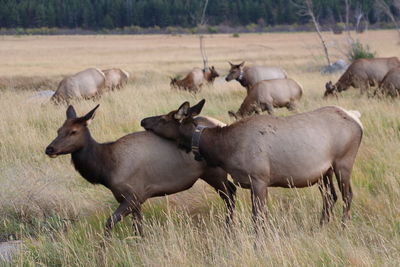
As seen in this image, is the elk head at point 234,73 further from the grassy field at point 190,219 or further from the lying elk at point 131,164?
the lying elk at point 131,164

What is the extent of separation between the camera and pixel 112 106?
1486 cm

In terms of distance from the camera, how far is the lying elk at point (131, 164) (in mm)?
6336

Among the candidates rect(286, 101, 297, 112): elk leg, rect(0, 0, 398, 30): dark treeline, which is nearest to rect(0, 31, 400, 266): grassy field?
rect(286, 101, 297, 112): elk leg

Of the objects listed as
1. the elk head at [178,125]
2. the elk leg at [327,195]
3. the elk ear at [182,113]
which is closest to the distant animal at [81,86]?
the elk head at [178,125]

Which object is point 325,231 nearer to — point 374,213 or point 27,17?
point 374,213

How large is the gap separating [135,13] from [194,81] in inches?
3499

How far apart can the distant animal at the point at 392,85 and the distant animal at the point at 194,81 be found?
6.51 meters

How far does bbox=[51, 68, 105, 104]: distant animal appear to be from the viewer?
17203mm

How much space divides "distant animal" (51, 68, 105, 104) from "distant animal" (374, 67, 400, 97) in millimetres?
7898

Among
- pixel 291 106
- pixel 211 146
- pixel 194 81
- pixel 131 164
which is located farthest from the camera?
pixel 194 81

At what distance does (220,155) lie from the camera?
6.29m

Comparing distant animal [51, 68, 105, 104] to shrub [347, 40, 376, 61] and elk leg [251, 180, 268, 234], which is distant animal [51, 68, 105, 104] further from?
shrub [347, 40, 376, 61]

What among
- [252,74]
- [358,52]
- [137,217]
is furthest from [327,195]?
[358,52]

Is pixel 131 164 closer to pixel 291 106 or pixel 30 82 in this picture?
pixel 291 106
